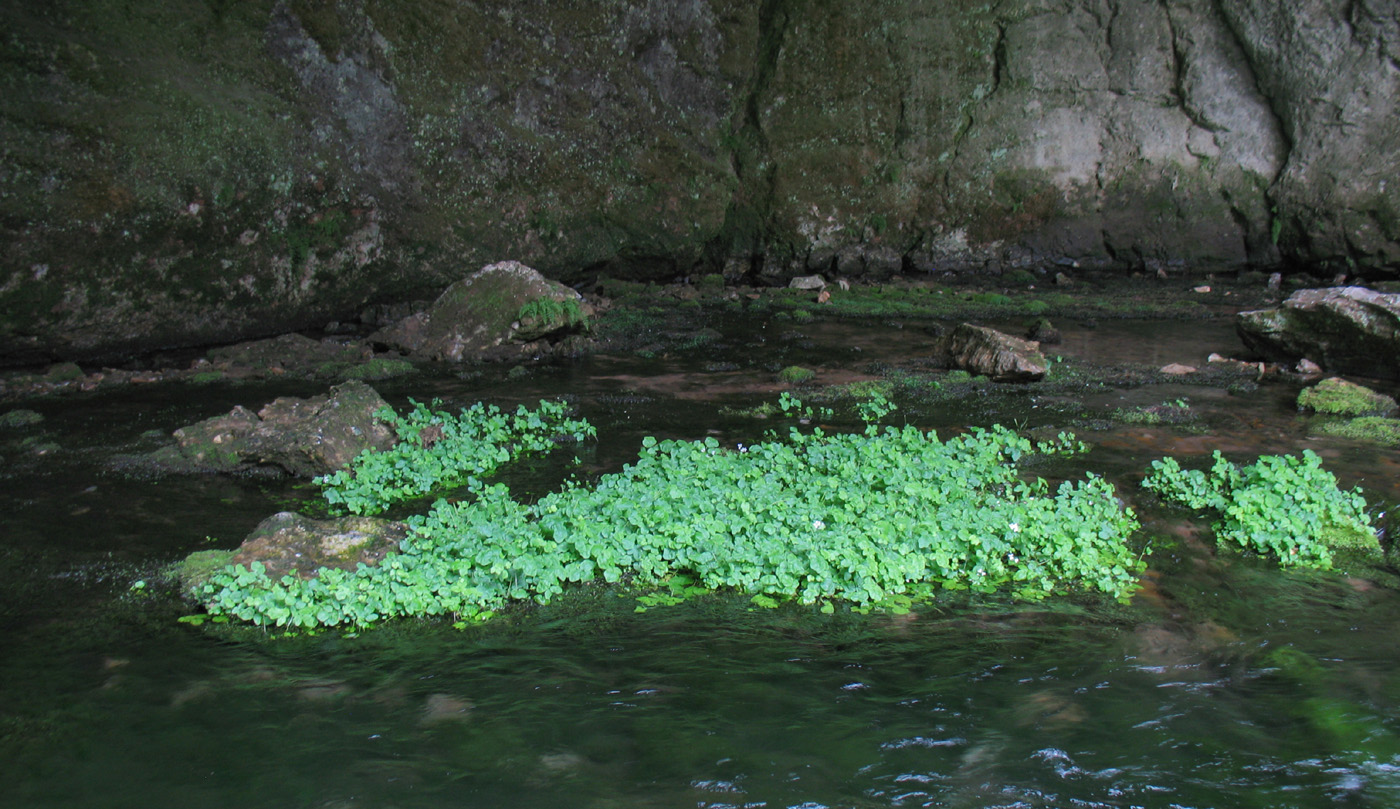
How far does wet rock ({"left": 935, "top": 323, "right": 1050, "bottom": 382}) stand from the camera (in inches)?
403

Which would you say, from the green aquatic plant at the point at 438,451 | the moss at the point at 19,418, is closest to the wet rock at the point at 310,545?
the green aquatic plant at the point at 438,451

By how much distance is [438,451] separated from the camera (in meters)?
7.39

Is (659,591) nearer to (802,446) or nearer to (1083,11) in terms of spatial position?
(802,446)

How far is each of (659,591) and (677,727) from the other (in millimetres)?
1428

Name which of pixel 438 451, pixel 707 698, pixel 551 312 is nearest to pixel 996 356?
pixel 551 312

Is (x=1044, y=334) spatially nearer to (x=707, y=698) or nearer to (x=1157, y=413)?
(x=1157, y=413)

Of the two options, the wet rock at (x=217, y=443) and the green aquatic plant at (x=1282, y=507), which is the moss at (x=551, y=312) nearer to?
the wet rock at (x=217, y=443)

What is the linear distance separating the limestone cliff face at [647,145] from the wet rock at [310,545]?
7.90 m

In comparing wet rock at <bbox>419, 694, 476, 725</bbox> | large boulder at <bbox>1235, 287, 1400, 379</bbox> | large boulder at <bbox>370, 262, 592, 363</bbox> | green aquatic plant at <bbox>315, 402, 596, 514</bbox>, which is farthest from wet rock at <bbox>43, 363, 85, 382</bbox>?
large boulder at <bbox>1235, 287, 1400, 379</bbox>

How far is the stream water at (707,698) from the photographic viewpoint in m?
3.39

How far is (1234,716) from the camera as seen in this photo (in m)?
3.84

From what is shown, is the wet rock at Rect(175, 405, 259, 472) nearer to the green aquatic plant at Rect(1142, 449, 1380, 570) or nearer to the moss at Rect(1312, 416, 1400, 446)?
the green aquatic plant at Rect(1142, 449, 1380, 570)

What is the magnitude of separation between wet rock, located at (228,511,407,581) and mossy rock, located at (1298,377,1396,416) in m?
8.26

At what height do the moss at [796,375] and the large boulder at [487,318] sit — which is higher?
the large boulder at [487,318]
